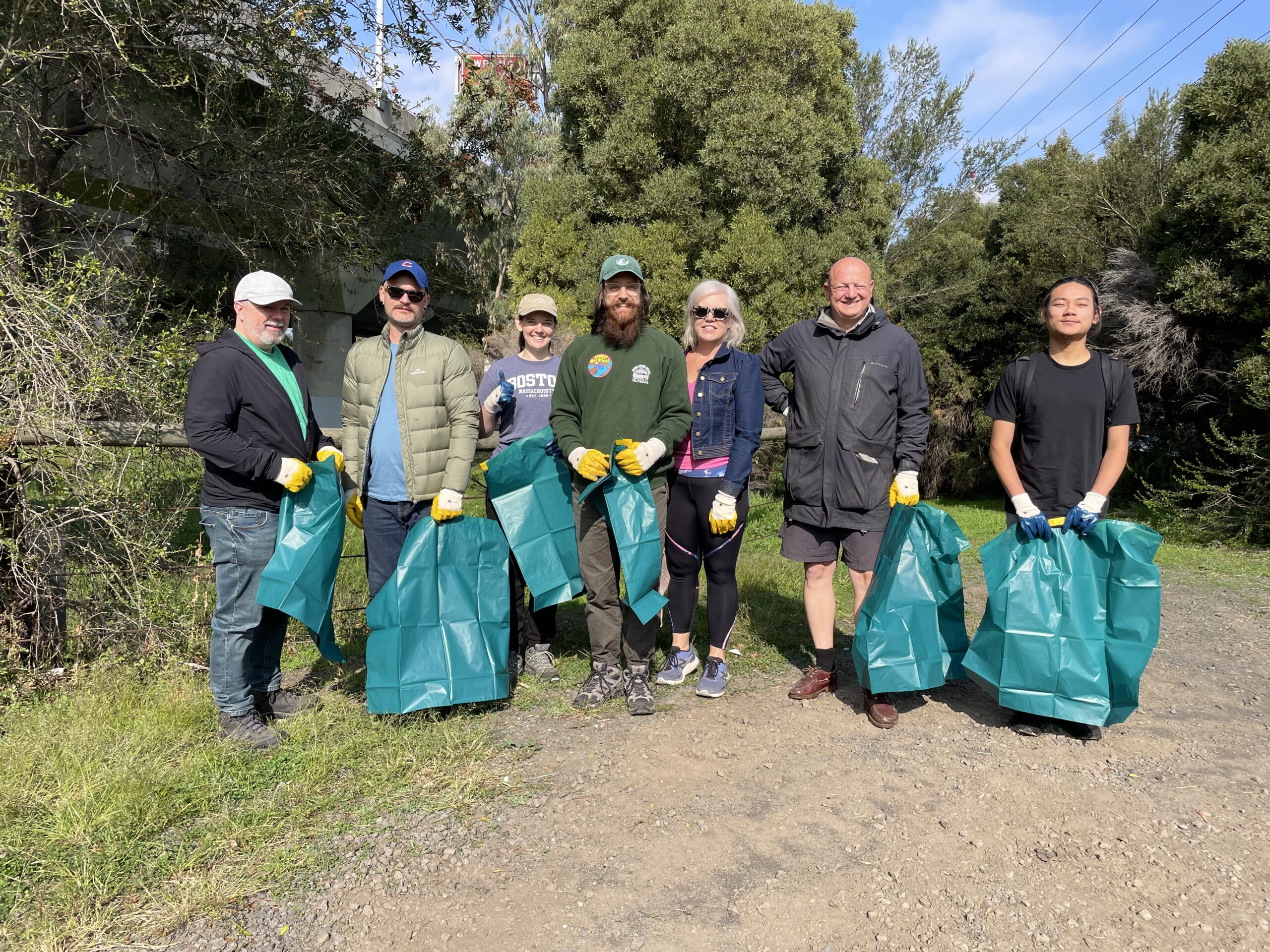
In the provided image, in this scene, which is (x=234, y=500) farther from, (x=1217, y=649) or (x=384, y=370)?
(x=1217, y=649)

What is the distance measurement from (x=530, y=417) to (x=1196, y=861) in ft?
10.5

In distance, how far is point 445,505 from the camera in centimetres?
328

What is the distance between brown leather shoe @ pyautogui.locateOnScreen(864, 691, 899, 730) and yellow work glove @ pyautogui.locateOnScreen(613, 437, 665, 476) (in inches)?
58.1

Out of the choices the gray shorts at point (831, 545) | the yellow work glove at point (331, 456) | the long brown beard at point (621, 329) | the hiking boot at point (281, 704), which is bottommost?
the hiking boot at point (281, 704)

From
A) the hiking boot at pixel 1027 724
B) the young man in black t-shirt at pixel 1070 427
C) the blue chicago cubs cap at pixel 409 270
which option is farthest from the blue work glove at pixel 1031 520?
the blue chicago cubs cap at pixel 409 270

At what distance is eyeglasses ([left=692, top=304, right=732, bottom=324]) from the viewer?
3.60m

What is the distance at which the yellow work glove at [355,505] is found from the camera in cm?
359

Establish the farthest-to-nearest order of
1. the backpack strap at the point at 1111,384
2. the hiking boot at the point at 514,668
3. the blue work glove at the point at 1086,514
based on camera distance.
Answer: the hiking boot at the point at 514,668
the backpack strap at the point at 1111,384
the blue work glove at the point at 1086,514

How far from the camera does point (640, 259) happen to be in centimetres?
1084

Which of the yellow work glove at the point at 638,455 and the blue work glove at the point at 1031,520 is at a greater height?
the yellow work glove at the point at 638,455

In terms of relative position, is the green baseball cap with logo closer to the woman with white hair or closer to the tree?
the woman with white hair

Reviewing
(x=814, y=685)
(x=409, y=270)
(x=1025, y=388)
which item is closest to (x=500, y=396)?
(x=409, y=270)

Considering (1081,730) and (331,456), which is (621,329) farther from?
(1081,730)

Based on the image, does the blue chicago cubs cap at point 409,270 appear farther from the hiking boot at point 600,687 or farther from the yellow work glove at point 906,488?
the yellow work glove at point 906,488
